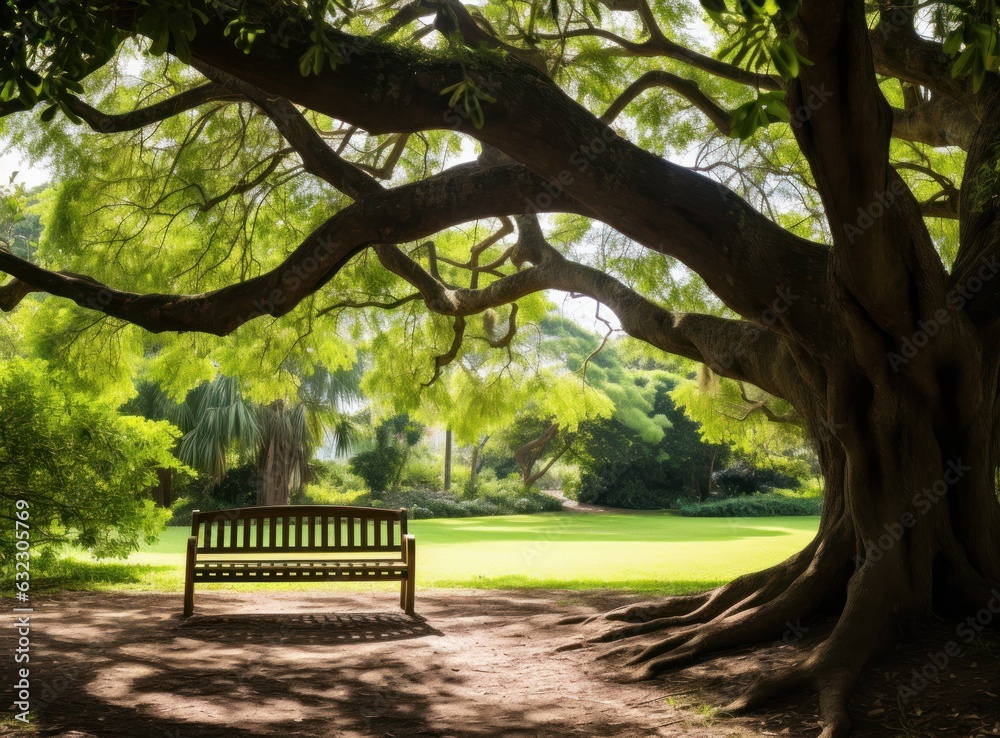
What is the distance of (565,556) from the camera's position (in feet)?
57.6

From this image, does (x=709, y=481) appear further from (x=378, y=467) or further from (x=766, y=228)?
(x=766, y=228)

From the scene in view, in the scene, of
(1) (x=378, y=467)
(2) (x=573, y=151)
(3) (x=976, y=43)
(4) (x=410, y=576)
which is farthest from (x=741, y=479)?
(3) (x=976, y=43)

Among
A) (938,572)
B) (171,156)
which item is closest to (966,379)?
(938,572)

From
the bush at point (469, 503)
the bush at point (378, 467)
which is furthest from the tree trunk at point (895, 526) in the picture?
the bush at point (378, 467)

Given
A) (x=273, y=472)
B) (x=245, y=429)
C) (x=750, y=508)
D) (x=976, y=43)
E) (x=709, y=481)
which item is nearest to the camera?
(x=976, y=43)

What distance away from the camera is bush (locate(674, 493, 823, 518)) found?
114 ft

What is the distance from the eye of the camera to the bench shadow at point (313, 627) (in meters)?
7.73

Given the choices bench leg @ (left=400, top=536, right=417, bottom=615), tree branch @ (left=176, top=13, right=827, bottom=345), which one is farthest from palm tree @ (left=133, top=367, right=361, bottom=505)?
tree branch @ (left=176, top=13, right=827, bottom=345)

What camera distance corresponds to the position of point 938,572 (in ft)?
19.3

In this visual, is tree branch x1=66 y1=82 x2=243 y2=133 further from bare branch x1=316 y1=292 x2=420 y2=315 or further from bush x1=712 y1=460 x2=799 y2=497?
bush x1=712 y1=460 x2=799 y2=497

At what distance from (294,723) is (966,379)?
4622mm

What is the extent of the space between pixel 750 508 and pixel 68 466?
28944 mm

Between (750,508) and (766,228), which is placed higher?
(766,228)

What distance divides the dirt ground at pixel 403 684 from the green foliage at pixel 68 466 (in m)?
2.57
